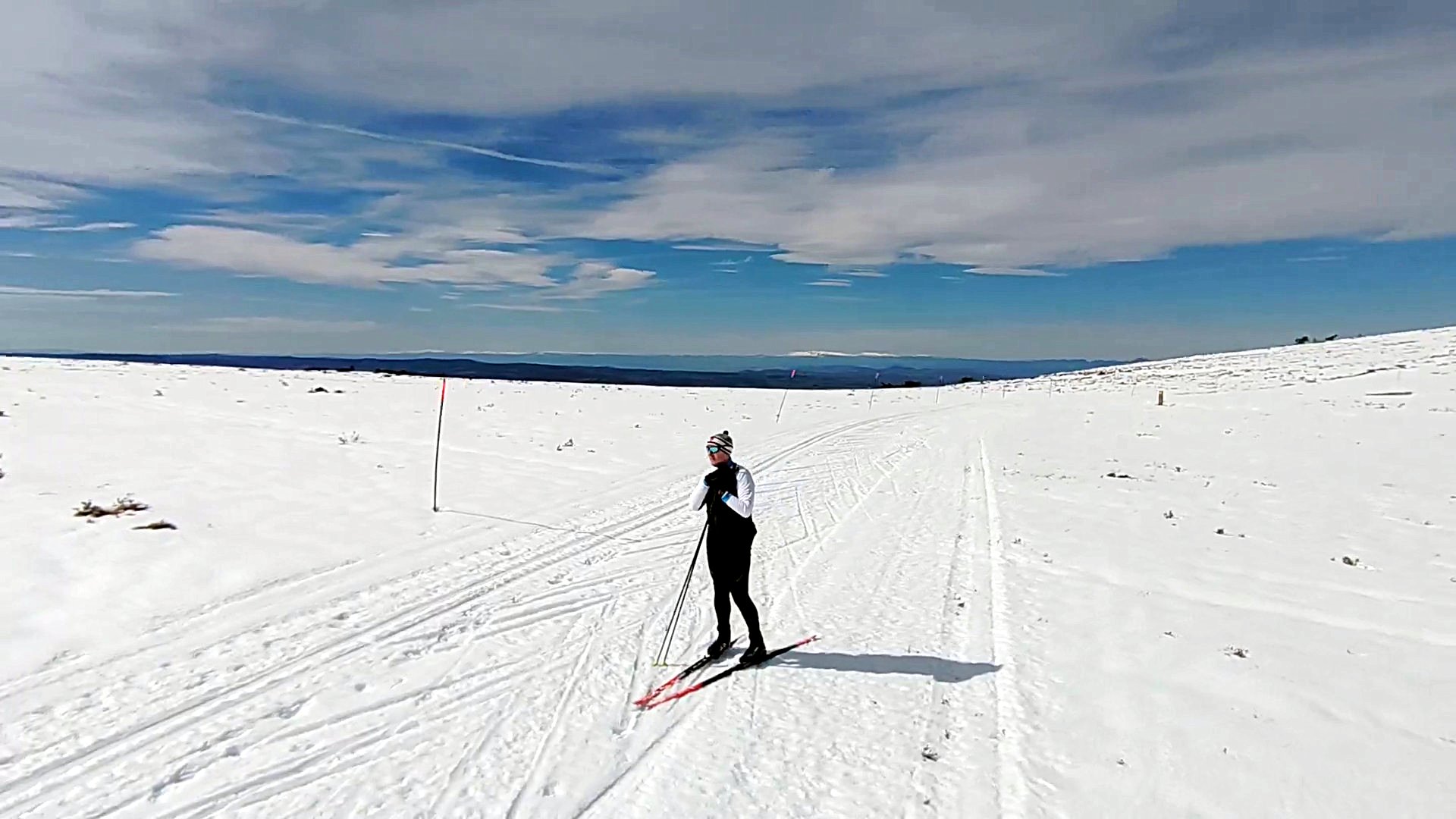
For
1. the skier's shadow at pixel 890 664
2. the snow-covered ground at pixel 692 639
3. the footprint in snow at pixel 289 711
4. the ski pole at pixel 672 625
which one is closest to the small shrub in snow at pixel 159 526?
the snow-covered ground at pixel 692 639

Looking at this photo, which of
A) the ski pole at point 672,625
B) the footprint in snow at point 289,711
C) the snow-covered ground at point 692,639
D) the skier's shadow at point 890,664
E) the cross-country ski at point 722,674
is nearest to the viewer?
the snow-covered ground at point 692,639

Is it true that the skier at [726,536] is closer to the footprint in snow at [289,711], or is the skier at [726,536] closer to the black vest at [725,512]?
Answer: the black vest at [725,512]

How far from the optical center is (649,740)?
18.0 ft

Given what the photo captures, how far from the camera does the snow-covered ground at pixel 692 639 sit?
500 cm

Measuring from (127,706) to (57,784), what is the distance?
1045mm

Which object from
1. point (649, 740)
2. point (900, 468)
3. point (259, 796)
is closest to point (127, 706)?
point (259, 796)

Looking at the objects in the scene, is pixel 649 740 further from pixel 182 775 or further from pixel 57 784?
pixel 57 784

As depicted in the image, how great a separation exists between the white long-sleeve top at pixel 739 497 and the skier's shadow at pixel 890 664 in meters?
1.32

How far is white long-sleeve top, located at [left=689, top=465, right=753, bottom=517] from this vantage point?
22.9 ft

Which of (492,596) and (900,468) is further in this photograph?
(900,468)

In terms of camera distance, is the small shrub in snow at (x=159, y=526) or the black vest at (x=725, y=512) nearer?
the black vest at (x=725, y=512)

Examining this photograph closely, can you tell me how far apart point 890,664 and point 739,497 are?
1.92 meters

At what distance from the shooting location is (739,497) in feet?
23.2

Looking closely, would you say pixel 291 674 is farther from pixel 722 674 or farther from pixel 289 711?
pixel 722 674
